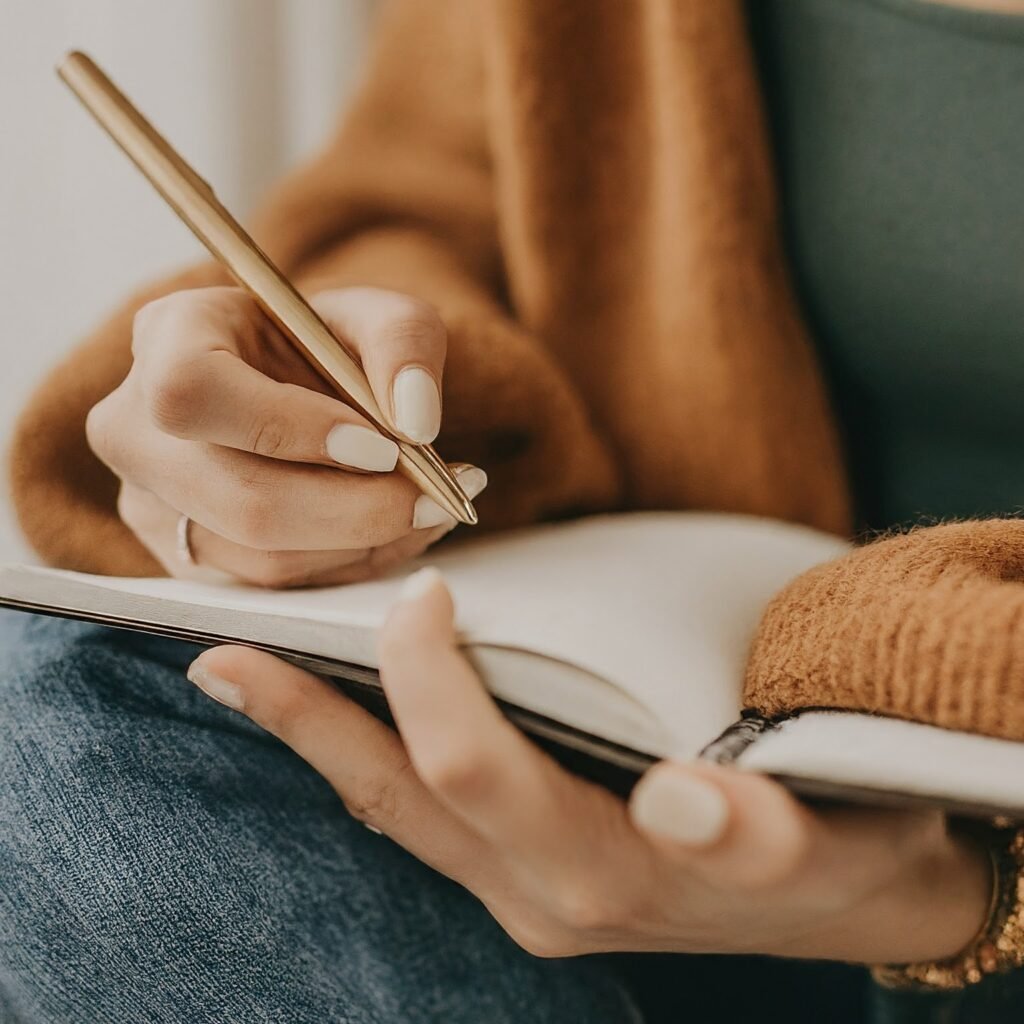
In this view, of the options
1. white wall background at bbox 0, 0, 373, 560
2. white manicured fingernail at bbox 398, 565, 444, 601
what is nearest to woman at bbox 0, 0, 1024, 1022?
white manicured fingernail at bbox 398, 565, 444, 601

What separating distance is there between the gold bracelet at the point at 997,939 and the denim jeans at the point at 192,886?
37 millimetres

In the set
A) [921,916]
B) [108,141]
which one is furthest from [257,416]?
[108,141]

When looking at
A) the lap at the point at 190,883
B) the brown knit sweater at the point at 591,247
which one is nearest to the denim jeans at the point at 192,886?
the lap at the point at 190,883

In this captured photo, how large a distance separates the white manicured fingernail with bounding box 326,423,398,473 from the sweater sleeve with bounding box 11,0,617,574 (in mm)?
95

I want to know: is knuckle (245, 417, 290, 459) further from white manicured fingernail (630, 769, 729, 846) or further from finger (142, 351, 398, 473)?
white manicured fingernail (630, 769, 729, 846)

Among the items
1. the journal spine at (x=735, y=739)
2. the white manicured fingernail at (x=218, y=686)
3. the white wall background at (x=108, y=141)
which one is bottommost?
the journal spine at (x=735, y=739)

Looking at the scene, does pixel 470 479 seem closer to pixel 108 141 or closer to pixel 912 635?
pixel 912 635

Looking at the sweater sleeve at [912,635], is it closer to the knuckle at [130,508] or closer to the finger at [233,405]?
the finger at [233,405]

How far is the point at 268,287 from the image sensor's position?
1.00ft

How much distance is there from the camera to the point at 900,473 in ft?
1.77

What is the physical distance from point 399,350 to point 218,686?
4.6 inches

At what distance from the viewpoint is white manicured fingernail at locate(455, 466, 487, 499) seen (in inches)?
12.4

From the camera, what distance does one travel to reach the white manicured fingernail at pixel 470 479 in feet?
1.03

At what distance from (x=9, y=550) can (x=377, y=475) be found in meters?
0.35
